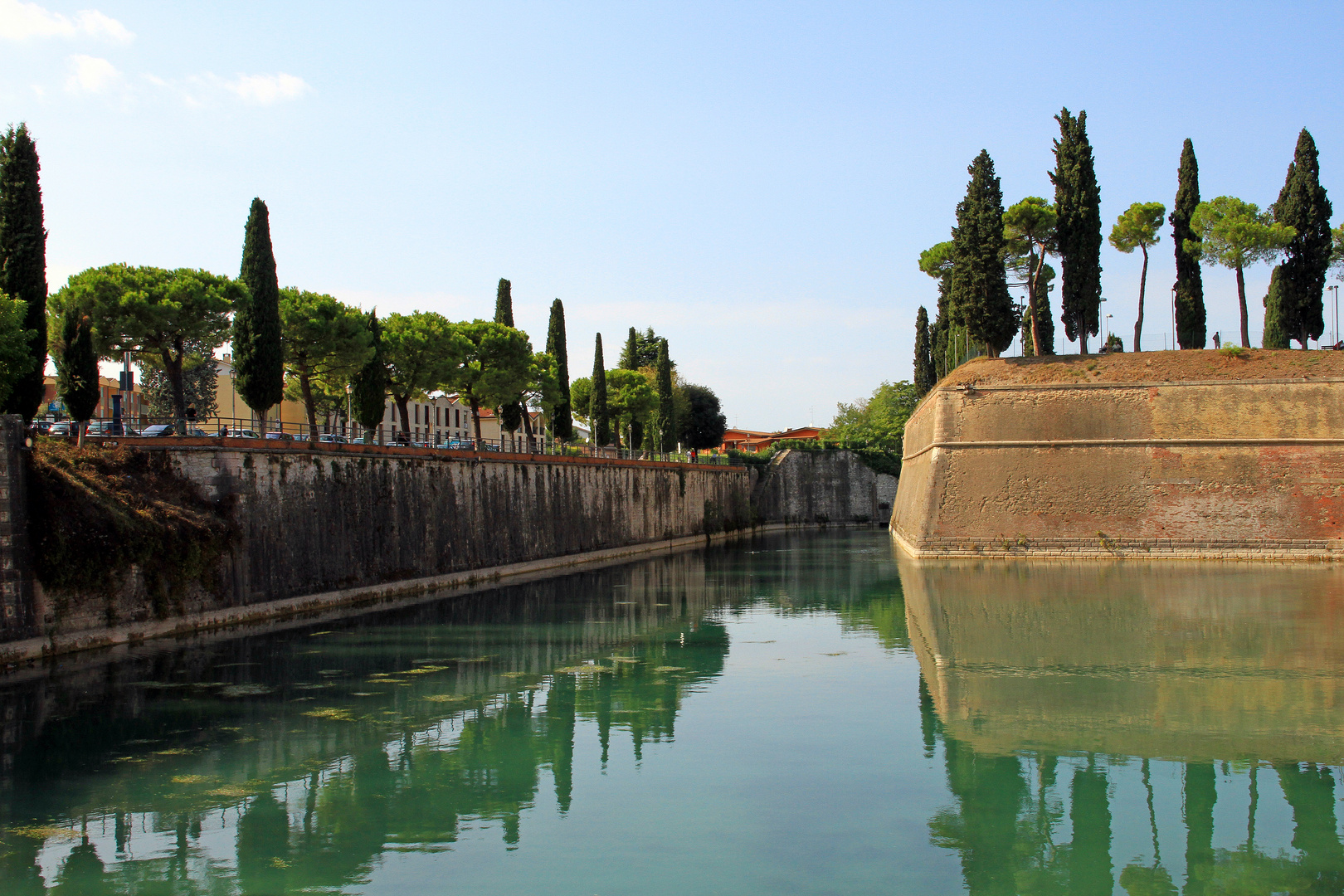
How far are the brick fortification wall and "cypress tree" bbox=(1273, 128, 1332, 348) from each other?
5342mm

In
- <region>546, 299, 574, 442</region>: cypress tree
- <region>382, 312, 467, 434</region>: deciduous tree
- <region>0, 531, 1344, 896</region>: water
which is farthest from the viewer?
<region>546, 299, 574, 442</region>: cypress tree

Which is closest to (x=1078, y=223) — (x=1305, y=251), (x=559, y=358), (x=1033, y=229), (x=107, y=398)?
(x=1033, y=229)

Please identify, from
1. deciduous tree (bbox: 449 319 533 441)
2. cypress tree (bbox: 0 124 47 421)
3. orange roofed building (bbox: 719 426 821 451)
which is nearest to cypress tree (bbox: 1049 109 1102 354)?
deciduous tree (bbox: 449 319 533 441)

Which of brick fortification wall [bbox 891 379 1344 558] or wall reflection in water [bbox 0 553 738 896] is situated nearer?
wall reflection in water [bbox 0 553 738 896]

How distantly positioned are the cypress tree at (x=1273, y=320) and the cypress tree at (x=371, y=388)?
1035 inches

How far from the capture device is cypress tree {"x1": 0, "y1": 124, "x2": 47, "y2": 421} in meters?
16.4

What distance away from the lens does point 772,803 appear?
8.58 m

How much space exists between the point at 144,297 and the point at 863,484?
132ft

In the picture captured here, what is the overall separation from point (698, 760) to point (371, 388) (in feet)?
61.1

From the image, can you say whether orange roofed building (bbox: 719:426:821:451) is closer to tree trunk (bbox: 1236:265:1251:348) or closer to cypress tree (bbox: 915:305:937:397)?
cypress tree (bbox: 915:305:937:397)

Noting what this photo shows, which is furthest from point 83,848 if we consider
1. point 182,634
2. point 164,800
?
point 182,634

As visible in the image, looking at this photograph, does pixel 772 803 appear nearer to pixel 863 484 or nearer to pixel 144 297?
pixel 144 297

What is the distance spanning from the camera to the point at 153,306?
19.3 m

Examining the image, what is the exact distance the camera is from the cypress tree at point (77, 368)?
59.8 feet
